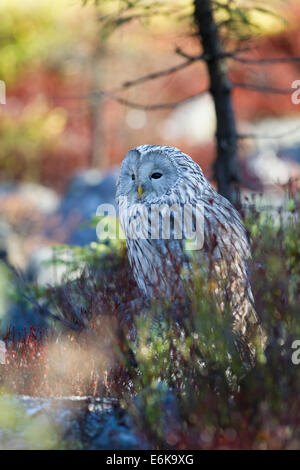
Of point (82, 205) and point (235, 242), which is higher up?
point (82, 205)

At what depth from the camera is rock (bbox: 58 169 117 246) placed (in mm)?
9508

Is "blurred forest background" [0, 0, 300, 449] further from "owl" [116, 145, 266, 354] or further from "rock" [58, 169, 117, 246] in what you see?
"owl" [116, 145, 266, 354]

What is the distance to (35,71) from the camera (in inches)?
574

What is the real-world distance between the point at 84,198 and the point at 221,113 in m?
5.34

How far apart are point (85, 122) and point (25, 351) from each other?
39.5 ft

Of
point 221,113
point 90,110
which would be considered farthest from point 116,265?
point 90,110

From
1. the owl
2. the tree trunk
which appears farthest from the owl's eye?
the tree trunk

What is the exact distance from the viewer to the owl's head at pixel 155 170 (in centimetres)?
311

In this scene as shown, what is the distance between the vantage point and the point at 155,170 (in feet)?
10.3

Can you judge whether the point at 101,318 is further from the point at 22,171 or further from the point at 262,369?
the point at 22,171

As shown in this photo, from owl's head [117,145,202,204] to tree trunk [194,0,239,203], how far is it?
1.98 metres

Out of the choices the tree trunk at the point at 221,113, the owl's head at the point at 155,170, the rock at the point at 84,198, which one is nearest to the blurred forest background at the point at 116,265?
the rock at the point at 84,198

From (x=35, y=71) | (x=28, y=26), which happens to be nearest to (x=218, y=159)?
(x=28, y=26)

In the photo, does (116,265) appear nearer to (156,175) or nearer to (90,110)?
(156,175)
